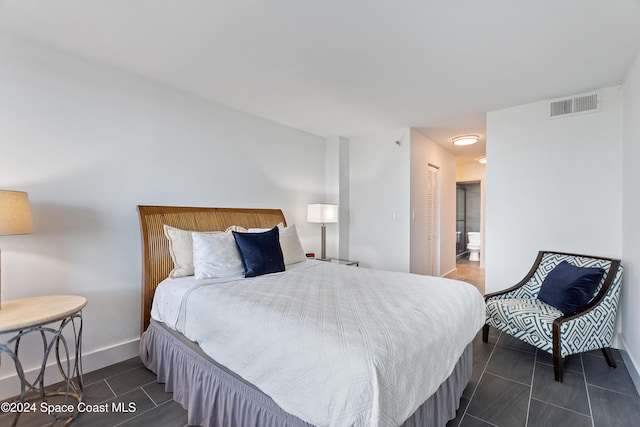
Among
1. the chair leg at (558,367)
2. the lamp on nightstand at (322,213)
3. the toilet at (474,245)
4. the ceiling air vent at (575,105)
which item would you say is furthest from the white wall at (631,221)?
the toilet at (474,245)

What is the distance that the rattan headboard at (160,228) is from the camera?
8.45 ft

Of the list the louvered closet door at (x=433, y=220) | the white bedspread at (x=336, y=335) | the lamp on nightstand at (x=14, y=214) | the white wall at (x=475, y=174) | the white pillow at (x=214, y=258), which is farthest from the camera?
the white wall at (x=475, y=174)

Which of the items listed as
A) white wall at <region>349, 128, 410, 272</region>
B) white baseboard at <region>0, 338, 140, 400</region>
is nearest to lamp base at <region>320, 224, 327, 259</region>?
white wall at <region>349, 128, 410, 272</region>

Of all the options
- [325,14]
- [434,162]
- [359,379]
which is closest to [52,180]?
[325,14]

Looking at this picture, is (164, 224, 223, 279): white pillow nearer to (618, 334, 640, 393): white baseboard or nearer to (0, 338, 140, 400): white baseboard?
(0, 338, 140, 400): white baseboard

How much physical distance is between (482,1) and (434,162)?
3615 millimetres

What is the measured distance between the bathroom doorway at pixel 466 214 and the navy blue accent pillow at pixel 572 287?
5552 mm

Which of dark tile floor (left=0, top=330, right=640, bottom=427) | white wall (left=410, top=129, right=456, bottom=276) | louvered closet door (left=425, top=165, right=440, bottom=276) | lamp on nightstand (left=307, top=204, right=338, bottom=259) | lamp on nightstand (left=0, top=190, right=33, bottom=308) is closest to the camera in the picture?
lamp on nightstand (left=0, top=190, right=33, bottom=308)

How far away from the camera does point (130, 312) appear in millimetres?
2650

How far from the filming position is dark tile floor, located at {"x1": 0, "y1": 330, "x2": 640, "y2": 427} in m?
1.84

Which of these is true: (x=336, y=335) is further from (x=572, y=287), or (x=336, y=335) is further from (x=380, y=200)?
(x=380, y=200)

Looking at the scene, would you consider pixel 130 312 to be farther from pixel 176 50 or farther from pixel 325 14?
pixel 325 14

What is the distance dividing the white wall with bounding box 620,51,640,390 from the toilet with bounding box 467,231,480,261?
5.13 metres

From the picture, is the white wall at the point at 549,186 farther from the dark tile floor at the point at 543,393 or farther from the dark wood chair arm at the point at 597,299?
the dark tile floor at the point at 543,393
